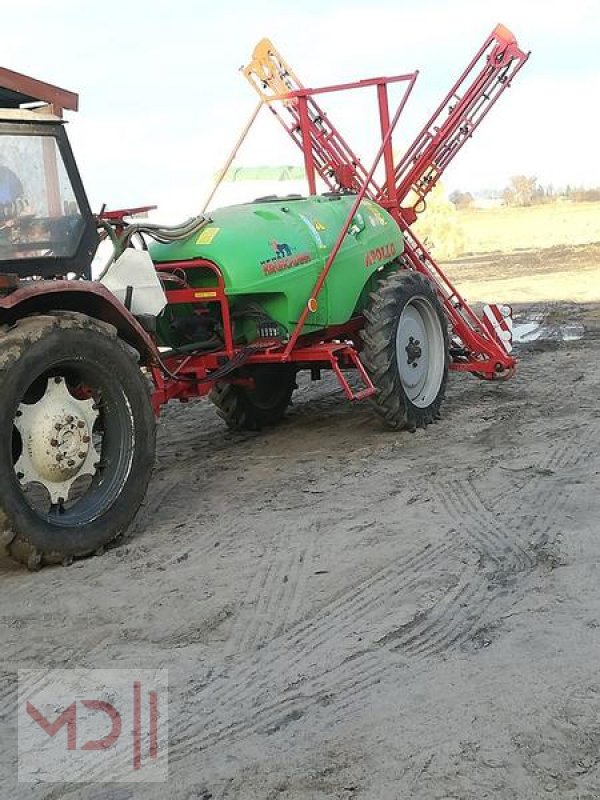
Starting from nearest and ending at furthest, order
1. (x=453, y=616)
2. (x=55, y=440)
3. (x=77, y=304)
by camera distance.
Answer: (x=453, y=616)
(x=55, y=440)
(x=77, y=304)

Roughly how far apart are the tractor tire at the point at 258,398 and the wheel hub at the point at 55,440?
236cm

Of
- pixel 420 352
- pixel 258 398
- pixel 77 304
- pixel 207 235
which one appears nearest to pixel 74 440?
pixel 77 304

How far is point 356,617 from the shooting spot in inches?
143

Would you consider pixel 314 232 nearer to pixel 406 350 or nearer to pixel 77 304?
pixel 406 350

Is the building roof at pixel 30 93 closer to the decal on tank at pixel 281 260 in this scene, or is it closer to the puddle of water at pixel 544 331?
the decal on tank at pixel 281 260

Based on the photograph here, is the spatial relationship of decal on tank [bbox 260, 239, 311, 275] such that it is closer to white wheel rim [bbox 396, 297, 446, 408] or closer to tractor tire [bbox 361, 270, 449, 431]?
tractor tire [bbox 361, 270, 449, 431]

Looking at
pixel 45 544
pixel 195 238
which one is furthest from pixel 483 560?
pixel 195 238

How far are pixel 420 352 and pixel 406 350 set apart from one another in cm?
15

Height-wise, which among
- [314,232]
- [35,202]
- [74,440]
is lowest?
[74,440]

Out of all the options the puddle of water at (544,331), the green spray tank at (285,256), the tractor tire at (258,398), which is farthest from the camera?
the puddle of water at (544,331)

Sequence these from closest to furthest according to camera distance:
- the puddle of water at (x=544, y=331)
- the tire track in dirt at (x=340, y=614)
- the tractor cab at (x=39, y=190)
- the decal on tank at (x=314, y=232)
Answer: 1. the tire track in dirt at (x=340, y=614)
2. the tractor cab at (x=39, y=190)
3. the decal on tank at (x=314, y=232)
4. the puddle of water at (x=544, y=331)

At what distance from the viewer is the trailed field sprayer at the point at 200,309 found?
4320 mm

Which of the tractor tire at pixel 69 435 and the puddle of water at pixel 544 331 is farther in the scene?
the puddle of water at pixel 544 331

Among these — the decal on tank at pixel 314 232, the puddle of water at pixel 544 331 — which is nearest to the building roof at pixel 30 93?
the decal on tank at pixel 314 232
